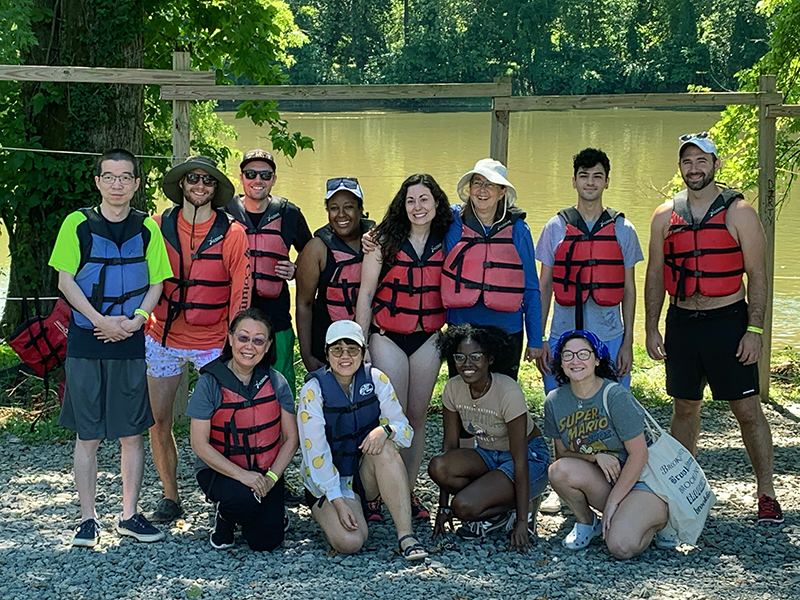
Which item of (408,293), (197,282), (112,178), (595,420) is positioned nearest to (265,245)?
(197,282)

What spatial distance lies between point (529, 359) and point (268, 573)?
5.38 feet

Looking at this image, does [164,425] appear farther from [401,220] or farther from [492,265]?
[492,265]

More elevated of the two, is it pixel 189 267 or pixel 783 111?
pixel 783 111

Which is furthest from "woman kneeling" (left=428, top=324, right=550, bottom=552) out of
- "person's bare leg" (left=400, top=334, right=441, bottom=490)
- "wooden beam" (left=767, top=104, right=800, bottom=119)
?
"wooden beam" (left=767, top=104, right=800, bottom=119)

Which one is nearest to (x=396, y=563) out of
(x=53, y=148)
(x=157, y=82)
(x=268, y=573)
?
(x=268, y=573)

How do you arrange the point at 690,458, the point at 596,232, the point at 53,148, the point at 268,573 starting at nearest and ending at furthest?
the point at 268,573 → the point at 690,458 → the point at 596,232 → the point at 53,148

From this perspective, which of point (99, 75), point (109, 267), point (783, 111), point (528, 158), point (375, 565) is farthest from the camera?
point (528, 158)

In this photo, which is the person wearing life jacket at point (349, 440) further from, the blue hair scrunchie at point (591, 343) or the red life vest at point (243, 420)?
the blue hair scrunchie at point (591, 343)

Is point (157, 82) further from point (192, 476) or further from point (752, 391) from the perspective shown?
point (752, 391)

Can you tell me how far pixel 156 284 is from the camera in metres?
4.73

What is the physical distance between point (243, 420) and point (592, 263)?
1922 millimetres

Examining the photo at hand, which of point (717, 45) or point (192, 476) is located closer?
point (192, 476)

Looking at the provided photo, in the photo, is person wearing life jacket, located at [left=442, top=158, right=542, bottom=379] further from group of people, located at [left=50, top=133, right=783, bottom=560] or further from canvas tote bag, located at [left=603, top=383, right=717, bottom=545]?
canvas tote bag, located at [left=603, top=383, right=717, bottom=545]

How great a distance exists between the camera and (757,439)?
5180mm
